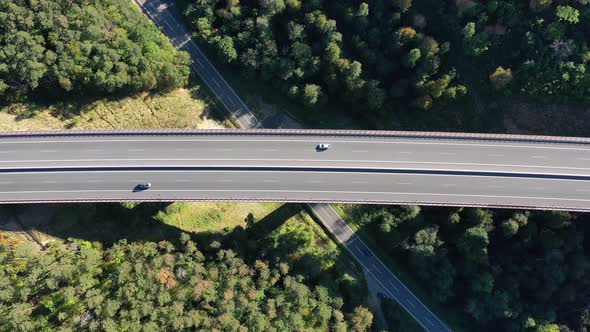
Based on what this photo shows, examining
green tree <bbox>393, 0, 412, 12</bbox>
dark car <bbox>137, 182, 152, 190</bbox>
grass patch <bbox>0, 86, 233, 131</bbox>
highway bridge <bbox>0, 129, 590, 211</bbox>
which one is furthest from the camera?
green tree <bbox>393, 0, 412, 12</bbox>

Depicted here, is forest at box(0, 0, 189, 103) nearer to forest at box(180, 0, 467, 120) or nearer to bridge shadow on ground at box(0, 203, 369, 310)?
forest at box(180, 0, 467, 120)

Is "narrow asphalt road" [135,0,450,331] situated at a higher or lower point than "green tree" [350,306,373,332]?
higher

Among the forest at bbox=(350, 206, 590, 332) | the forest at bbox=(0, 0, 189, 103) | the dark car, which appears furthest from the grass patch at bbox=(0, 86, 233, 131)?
the forest at bbox=(350, 206, 590, 332)

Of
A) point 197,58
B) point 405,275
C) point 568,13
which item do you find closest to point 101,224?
point 197,58

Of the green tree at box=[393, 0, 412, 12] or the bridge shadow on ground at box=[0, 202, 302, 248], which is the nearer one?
the bridge shadow on ground at box=[0, 202, 302, 248]

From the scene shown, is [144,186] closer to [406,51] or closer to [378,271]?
[378,271]

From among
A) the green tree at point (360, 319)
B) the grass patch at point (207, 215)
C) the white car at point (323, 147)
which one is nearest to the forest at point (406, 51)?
the white car at point (323, 147)

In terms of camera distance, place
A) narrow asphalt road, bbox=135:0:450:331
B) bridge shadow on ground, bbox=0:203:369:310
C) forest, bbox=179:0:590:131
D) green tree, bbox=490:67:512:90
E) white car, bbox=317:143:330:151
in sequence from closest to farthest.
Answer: white car, bbox=317:143:330:151
green tree, bbox=490:67:512:90
forest, bbox=179:0:590:131
bridge shadow on ground, bbox=0:203:369:310
narrow asphalt road, bbox=135:0:450:331
